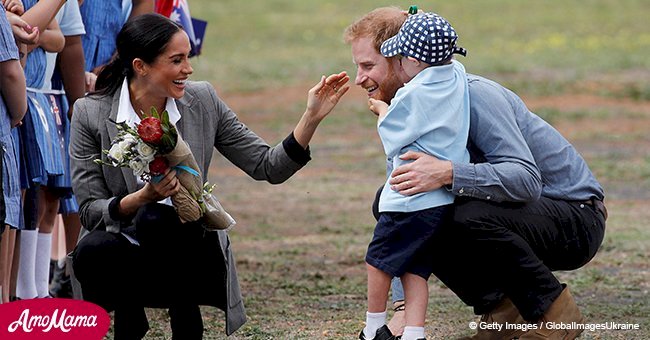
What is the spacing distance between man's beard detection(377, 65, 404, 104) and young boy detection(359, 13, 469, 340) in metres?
0.11

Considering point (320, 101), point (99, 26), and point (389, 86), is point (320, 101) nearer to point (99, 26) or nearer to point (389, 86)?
point (389, 86)

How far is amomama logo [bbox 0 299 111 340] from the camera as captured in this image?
4.84m

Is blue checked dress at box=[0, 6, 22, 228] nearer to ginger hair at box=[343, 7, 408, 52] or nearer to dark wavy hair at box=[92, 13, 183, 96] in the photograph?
dark wavy hair at box=[92, 13, 183, 96]

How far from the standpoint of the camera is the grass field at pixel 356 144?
6617 mm

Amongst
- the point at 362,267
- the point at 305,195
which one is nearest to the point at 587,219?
the point at 362,267

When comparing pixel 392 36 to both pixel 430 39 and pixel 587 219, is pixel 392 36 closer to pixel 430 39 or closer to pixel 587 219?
pixel 430 39

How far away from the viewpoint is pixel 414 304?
5062 millimetres

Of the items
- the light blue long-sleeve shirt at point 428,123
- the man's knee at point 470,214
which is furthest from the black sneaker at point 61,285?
the man's knee at point 470,214

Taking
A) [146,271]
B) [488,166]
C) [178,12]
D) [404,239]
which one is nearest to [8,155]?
[146,271]

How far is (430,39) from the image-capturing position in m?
5.02

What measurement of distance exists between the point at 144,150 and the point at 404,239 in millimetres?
1003

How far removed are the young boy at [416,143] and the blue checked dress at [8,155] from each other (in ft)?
4.91

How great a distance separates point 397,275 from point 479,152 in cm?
58

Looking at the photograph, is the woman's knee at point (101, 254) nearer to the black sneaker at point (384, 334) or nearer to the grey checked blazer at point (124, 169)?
the grey checked blazer at point (124, 169)
